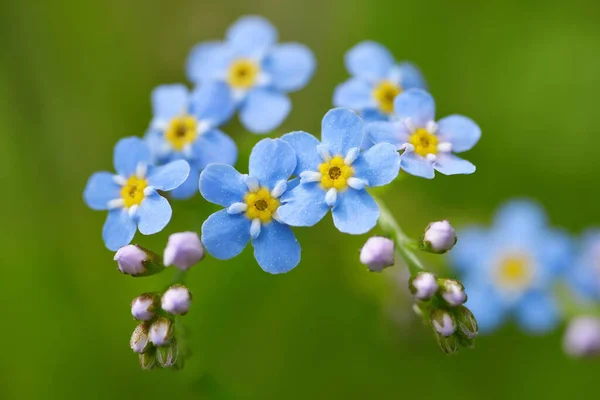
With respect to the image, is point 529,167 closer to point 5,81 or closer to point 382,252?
point 382,252

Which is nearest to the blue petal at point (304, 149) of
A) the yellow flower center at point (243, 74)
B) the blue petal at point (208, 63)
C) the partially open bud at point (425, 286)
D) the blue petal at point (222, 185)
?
the blue petal at point (222, 185)

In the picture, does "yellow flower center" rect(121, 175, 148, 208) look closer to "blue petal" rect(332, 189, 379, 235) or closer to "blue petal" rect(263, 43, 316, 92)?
"blue petal" rect(332, 189, 379, 235)

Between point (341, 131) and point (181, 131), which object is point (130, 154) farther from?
point (341, 131)

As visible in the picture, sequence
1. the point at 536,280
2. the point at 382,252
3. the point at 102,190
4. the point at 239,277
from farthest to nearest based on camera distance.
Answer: the point at 536,280 → the point at 239,277 → the point at 102,190 → the point at 382,252

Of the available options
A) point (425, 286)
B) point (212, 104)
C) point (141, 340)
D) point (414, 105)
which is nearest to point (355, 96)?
point (414, 105)

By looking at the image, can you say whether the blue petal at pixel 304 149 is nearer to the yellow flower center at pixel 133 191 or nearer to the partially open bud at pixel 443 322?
the yellow flower center at pixel 133 191

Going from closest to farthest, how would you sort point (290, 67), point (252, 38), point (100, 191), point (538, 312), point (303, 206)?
1. point (303, 206)
2. point (100, 191)
3. point (290, 67)
4. point (252, 38)
5. point (538, 312)

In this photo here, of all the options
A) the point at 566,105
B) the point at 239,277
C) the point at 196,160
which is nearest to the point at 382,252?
the point at 196,160
